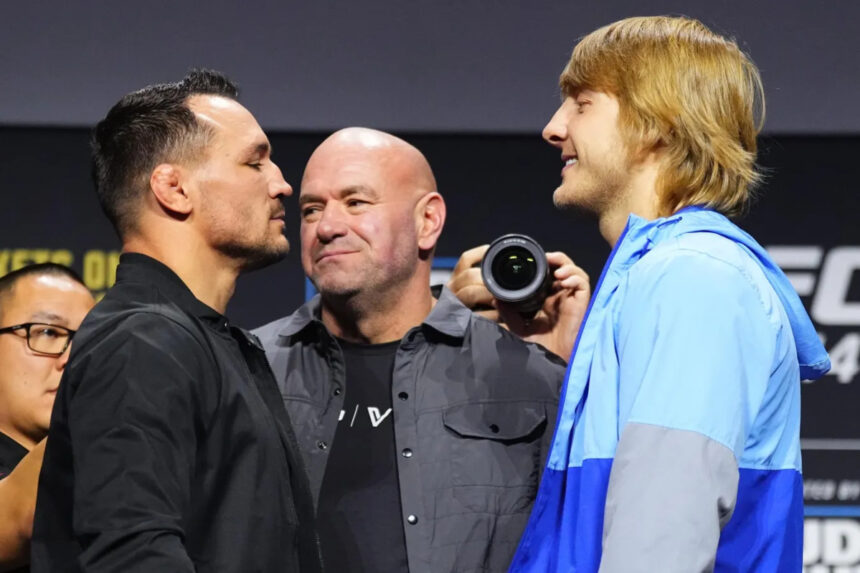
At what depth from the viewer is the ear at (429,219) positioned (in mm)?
2660

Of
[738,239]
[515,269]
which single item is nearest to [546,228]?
[515,269]

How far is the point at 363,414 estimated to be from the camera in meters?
2.40

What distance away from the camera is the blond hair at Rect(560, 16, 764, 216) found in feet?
5.65

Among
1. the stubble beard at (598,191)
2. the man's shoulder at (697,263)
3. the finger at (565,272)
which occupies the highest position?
the stubble beard at (598,191)

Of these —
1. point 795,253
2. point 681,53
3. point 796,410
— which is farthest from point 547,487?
point 795,253

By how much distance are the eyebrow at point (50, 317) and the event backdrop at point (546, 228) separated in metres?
0.68

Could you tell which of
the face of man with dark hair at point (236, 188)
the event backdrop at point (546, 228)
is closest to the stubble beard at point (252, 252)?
the face of man with dark hair at point (236, 188)

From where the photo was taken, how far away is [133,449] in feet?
4.80

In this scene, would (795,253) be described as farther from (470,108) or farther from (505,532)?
(505,532)

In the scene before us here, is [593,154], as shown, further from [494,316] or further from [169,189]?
[494,316]

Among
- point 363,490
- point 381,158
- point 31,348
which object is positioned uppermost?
point 381,158

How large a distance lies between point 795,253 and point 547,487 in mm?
1903

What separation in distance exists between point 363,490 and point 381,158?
75 centimetres

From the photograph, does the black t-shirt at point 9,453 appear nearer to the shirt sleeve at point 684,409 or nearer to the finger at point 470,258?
the finger at point 470,258
